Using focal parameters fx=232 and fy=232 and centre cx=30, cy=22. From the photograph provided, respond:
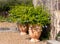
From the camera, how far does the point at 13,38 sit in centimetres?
736

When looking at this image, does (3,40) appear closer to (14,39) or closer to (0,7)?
(14,39)

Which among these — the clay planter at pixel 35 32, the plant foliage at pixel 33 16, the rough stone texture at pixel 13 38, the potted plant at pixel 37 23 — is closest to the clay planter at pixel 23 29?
the rough stone texture at pixel 13 38

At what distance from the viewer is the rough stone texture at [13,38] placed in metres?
6.82

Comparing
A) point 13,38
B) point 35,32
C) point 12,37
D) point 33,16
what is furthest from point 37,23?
point 12,37

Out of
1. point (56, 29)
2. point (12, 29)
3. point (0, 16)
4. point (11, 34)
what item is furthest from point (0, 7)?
point (56, 29)

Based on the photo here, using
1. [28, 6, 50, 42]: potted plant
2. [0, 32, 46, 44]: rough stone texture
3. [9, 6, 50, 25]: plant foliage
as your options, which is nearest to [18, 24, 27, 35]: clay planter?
[0, 32, 46, 44]: rough stone texture

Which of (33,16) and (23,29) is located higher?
(33,16)

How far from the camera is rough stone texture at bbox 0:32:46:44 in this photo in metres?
6.82

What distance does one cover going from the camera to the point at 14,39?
7199 mm

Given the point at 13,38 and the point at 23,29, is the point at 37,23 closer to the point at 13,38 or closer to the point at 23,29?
the point at 13,38

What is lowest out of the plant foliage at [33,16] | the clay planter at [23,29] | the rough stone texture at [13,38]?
the rough stone texture at [13,38]

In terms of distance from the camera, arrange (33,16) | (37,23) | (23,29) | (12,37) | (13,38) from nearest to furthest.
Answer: (37,23)
(33,16)
(13,38)
(12,37)
(23,29)

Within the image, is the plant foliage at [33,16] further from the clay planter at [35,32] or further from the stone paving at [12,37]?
→ the stone paving at [12,37]

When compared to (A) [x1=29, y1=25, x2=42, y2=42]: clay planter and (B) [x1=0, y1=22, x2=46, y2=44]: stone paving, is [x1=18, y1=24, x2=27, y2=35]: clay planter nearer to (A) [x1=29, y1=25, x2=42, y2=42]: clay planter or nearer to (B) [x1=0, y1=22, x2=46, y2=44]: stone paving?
(B) [x1=0, y1=22, x2=46, y2=44]: stone paving
